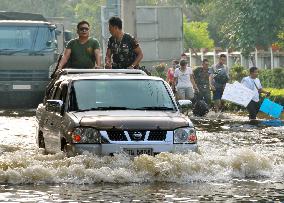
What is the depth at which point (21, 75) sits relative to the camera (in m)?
34.9

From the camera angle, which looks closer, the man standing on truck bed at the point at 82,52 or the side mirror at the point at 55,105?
the side mirror at the point at 55,105

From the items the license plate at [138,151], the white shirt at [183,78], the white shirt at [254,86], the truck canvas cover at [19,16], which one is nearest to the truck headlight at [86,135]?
the license plate at [138,151]

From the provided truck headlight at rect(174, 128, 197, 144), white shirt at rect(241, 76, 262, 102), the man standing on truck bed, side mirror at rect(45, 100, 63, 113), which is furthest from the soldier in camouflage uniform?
truck headlight at rect(174, 128, 197, 144)

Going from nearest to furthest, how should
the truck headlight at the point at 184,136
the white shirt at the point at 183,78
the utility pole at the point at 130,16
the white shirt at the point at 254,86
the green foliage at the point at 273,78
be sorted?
the truck headlight at the point at 184,136 < the white shirt at the point at 254,86 < the white shirt at the point at 183,78 < the utility pole at the point at 130,16 < the green foliage at the point at 273,78

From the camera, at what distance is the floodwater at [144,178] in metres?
12.6

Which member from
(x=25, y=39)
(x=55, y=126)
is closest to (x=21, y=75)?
(x=25, y=39)

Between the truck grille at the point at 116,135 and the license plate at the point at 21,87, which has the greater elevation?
the truck grille at the point at 116,135

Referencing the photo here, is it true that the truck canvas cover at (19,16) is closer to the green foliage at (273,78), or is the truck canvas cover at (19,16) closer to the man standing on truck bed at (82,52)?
the man standing on truck bed at (82,52)

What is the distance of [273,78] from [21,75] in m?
24.5

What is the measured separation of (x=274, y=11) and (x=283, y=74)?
10.9 m

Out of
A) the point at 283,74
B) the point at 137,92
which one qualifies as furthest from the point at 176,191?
the point at 283,74

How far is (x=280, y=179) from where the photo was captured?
14.5 meters

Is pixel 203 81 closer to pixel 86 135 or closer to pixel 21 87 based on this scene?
pixel 21 87

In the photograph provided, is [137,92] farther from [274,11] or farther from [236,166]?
[274,11]
